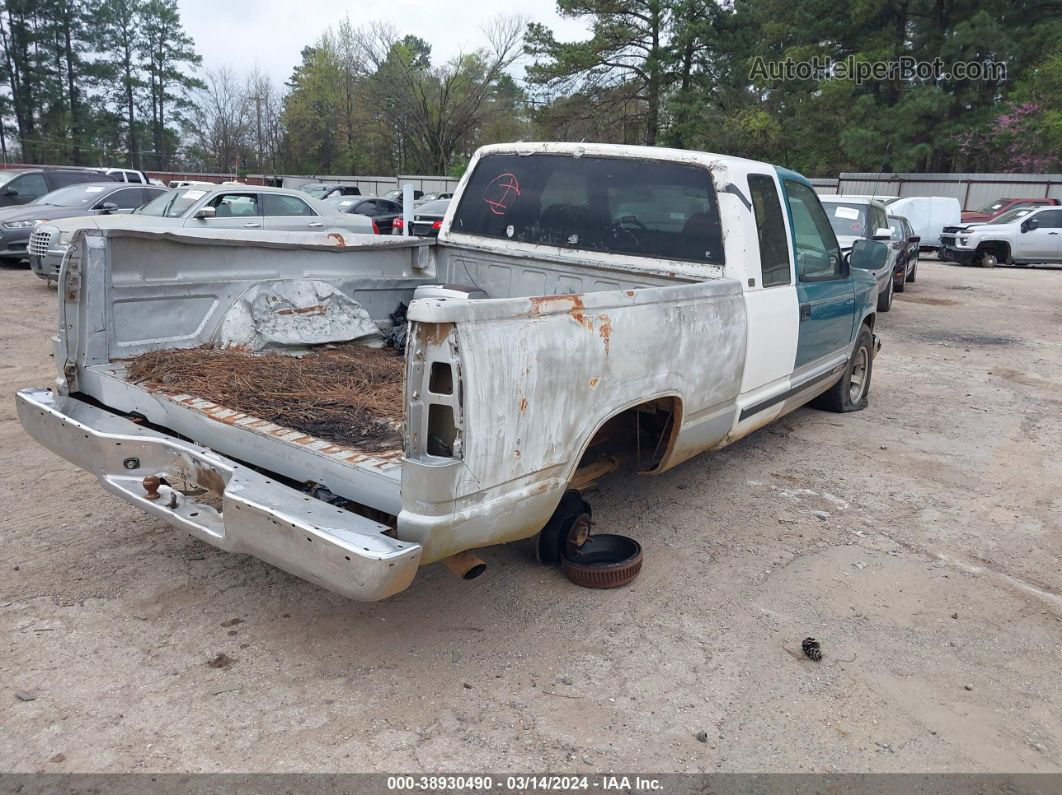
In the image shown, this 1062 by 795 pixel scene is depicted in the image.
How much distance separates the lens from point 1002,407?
293 inches

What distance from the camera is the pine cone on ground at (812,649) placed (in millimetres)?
3262

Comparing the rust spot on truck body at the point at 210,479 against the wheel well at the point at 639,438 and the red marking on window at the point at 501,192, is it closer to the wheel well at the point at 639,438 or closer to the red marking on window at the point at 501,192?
the wheel well at the point at 639,438

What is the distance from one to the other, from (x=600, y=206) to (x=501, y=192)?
77 centimetres

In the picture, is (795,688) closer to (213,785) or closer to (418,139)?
(213,785)

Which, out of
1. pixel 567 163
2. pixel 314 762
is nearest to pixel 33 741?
pixel 314 762

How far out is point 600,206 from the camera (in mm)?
4699

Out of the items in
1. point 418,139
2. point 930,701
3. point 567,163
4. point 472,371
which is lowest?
point 930,701

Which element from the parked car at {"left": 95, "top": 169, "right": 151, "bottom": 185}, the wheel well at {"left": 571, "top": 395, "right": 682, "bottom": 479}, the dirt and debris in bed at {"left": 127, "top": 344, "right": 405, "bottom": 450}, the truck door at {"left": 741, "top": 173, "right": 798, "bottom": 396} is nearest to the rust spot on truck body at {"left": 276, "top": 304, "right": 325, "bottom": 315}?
the dirt and debris in bed at {"left": 127, "top": 344, "right": 405, "bottom": 450}

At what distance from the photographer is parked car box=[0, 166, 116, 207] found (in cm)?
1516

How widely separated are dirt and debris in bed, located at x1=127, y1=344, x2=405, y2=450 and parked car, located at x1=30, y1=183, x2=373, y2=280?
707cm

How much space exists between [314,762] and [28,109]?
5594 centimetres

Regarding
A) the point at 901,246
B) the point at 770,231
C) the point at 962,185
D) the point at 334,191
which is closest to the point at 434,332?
the point at 770,231

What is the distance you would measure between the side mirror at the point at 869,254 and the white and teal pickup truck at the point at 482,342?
0.07 ft

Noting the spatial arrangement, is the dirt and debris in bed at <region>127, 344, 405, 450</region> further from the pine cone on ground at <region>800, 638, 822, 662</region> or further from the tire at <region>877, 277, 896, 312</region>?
the tire at <region>877, 277, 896, 312</region>
